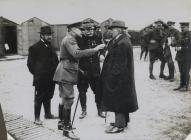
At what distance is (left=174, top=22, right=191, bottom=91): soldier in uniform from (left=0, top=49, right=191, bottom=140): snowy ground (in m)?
0.07

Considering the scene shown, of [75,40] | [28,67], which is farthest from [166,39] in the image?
[28,67]

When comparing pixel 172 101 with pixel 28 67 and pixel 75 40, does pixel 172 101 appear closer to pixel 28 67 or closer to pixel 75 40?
pixel 75 40

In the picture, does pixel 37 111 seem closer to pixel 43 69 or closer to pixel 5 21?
pixel 43 69

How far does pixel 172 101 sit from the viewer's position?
361cm

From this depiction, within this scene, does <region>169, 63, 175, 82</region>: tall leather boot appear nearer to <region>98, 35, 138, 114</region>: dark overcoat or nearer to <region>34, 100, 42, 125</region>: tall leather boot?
<region>98, 35, 138, 114</region>: dark overcoat

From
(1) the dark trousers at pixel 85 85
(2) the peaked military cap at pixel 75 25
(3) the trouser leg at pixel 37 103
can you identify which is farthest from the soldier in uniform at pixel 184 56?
(3) the trouser leg at pixel 37 103

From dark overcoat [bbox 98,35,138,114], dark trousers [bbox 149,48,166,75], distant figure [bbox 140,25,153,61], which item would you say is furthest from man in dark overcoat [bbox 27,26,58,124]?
dark trousers [bbox 149,48,166,75]

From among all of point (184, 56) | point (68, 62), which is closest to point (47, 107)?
point (68, 62)

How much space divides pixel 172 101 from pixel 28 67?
1.02 m

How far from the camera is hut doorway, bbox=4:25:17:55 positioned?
380 centimetres

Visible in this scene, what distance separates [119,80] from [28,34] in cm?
79

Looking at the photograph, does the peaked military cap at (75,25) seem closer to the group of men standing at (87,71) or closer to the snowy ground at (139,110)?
the group of men standing at (87,71)

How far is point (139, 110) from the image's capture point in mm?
3582

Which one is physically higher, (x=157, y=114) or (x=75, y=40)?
(x=75, y=40)
